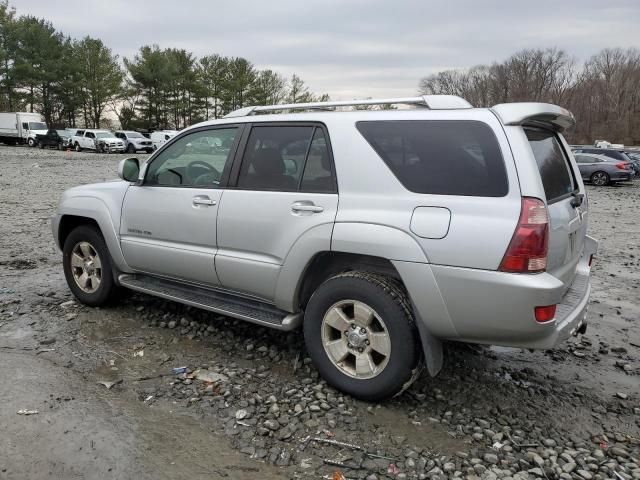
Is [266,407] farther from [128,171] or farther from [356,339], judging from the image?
[128,171]

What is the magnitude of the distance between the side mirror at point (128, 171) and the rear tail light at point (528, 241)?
3.24 m

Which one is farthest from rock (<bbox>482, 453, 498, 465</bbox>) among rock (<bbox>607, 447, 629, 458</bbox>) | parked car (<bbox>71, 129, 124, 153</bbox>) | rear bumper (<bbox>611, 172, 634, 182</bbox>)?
parked car (<bbox>71, 129, 124, 153</bbox>)

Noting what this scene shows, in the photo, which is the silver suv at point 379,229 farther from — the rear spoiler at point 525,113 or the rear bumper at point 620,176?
the rear bumper at point 620,176

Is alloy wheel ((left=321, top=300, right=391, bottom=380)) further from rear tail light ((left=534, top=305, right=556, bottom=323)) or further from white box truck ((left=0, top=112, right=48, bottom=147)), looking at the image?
white box truck ((left=0, top=112, right=48, bottom=147))

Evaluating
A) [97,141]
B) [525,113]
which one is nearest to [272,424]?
[525,113]

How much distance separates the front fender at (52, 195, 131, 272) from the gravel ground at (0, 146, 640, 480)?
607mm

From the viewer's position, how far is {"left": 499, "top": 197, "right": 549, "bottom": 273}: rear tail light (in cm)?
289

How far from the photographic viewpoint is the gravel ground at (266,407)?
287cm

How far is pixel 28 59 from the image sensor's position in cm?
5528

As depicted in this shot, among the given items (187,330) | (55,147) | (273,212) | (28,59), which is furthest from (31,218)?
(28,59)

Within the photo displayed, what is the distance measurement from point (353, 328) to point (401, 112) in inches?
55.6

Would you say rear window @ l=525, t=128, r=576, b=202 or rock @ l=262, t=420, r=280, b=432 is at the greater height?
rear window @ l=525, t=128, r=576, b=202

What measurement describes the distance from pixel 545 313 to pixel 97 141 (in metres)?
40.9

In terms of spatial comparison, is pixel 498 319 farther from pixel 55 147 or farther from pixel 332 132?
pixel 55 147
